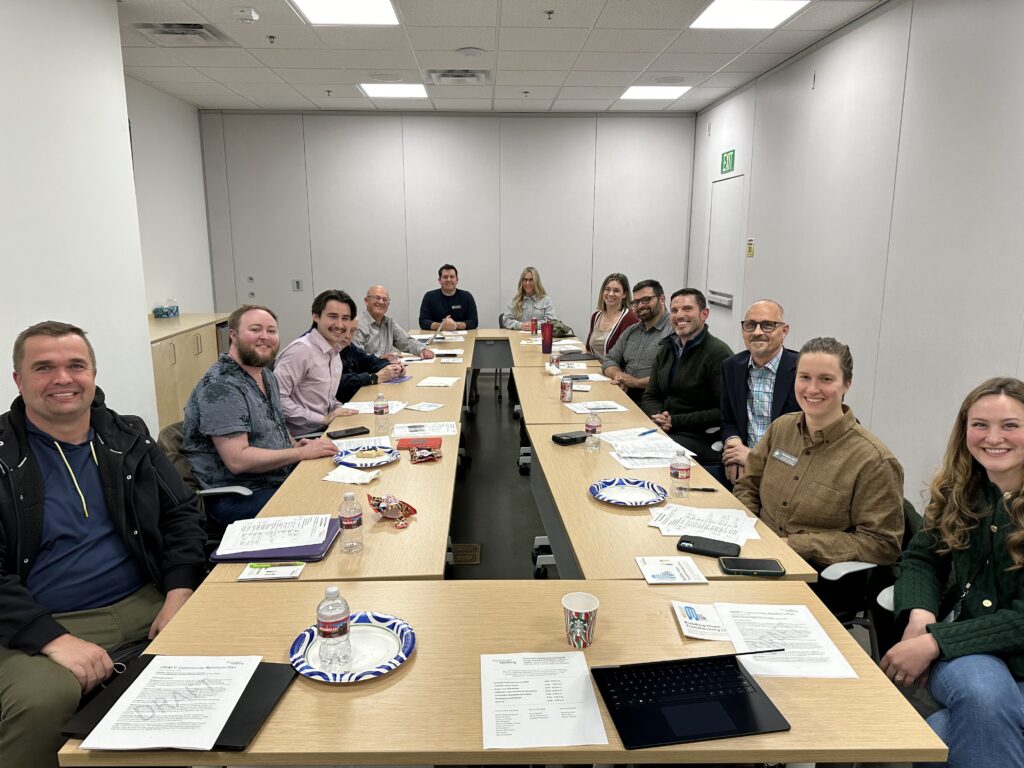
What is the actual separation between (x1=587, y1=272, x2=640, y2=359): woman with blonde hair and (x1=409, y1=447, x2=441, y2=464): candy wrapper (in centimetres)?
272

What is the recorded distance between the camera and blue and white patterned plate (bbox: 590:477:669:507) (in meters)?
2.26

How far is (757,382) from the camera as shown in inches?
127

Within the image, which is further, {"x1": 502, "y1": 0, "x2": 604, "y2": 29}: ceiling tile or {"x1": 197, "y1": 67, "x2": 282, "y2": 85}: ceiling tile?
{"x1": 197, "y1": 67, "x2": 282, "y2": 85}: ceiling tile

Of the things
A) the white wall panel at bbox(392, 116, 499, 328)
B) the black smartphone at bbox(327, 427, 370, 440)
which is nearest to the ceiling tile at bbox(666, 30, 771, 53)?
the white wall panel at bbox(392, 116, 499, 328)

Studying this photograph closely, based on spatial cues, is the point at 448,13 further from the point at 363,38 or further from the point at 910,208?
the point at 910,208

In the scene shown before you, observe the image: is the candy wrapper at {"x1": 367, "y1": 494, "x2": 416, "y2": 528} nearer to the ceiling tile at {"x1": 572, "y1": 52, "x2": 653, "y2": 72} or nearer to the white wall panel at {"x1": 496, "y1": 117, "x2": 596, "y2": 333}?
the ceiling tile at {"x1": 572, "y1": 52, "x2": 653, "y2": 72}

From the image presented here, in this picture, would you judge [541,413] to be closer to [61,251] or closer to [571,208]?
[61,251]

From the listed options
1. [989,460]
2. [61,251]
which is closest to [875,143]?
[989,460]

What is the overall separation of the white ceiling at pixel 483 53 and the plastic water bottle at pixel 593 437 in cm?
288

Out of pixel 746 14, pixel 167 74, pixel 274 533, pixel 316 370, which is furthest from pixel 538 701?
pixel 167 74

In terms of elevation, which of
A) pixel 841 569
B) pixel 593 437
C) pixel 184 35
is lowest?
pixel 841 569

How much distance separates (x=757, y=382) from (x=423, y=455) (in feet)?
5.50

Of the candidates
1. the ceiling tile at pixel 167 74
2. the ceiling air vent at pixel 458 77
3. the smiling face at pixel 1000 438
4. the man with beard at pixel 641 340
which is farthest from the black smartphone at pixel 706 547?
the ceiling tile at pixel 167 74

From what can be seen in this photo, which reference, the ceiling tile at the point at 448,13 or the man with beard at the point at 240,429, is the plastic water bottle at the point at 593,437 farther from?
the ceiling tile at the point at 448,13
